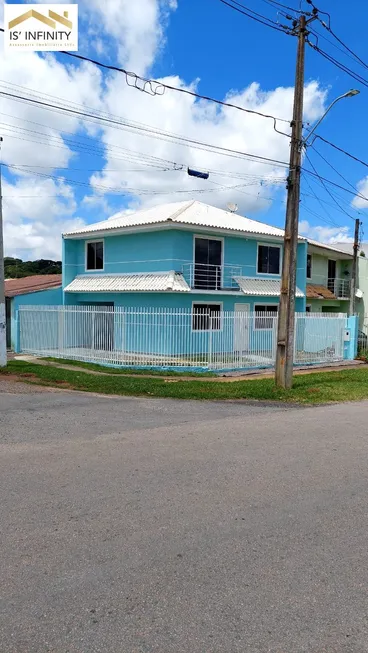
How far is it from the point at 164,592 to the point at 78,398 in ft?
25.9

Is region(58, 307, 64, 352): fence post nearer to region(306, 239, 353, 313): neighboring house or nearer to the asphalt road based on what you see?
the asphalt road

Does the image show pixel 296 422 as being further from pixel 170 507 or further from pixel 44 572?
pixel 44 572

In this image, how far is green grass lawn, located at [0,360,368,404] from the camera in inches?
459

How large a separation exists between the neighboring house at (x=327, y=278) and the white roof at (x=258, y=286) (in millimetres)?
4748

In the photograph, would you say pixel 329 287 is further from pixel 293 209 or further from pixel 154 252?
pixel 293 209

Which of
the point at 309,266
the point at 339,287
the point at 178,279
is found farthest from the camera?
the point at 339,287

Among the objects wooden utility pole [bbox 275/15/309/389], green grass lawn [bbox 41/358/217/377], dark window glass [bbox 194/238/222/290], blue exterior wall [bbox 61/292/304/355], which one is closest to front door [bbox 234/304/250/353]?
blue exterior wall [bbox 61/292/304/355]


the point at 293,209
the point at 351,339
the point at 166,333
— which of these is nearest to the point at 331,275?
the point at 351,339

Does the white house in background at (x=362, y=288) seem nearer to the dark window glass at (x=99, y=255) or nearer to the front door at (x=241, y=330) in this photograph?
the front door at (x=241, y=330)

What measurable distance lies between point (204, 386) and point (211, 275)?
8.29 meters

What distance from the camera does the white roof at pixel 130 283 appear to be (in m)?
18.5

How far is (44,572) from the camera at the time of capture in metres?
3.35

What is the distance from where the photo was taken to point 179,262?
19359 mm

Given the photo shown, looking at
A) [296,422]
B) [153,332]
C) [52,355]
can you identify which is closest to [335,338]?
[153,332]
